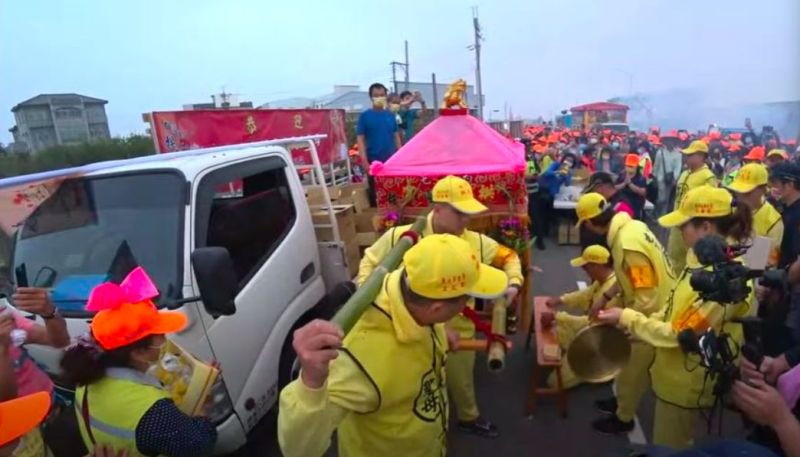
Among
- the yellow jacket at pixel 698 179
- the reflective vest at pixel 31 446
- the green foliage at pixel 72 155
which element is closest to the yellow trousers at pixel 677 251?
the yellow jacket at pixel 698 179

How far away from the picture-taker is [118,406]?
190 centimetres

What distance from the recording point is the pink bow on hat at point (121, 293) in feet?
6.36

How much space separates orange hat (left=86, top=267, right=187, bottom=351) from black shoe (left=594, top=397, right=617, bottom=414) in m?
3.50

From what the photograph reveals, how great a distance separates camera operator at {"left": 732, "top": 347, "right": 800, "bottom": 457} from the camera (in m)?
1.70

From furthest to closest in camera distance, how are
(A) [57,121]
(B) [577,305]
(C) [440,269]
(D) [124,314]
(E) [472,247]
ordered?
(A) [57,121] → (B) [577,305] → (E) [472,247] → (D) [124,314] → (C) [440,269]

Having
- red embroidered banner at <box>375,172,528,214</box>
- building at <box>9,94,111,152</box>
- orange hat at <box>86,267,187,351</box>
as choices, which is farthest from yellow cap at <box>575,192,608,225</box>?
building at <box>9,94,111,152</box>

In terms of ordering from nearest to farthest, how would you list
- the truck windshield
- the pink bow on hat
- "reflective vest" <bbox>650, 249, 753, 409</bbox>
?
the pink bow on hat, "reflective vest" <bbox>650, 249, 753, 409</bbox>, the truck windshield

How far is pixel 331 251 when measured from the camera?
4.41 metres

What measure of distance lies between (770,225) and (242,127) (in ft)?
→ 20.9

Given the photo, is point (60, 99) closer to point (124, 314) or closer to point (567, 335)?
point (124, 314)

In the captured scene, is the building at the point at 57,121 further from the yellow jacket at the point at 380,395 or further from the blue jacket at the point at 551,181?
the blue jacket at the point at 551,181

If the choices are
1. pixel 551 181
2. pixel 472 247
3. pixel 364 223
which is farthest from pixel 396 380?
pixel 551 181

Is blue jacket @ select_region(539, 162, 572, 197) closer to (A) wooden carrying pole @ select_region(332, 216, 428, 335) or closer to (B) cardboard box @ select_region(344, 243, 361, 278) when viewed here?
(B) cardboard box @ select_region(344, 243, 361, 278)

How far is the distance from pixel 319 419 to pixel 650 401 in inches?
150
